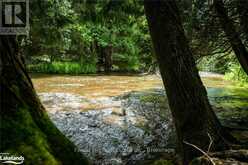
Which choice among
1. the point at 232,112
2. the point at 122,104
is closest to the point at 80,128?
the point at 122,104

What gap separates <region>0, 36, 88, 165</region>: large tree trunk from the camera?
3.08 m

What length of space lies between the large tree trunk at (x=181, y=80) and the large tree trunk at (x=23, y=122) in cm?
137

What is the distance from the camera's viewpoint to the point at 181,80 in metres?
3.87

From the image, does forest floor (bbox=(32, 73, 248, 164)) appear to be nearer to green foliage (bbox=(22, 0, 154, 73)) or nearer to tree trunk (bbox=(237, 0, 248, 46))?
green foliage (bbox=(22, 0, 154, 73))

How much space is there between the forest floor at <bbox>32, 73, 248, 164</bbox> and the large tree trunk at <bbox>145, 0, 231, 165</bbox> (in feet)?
3.55

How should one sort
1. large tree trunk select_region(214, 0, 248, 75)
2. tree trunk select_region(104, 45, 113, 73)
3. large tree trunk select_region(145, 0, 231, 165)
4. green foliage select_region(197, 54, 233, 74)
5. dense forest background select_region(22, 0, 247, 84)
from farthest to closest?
tree trunk select_region(104, 45, 113, 73), green foliage select_region(197, 54, 233, 74), dense forest background select_region(22, 0, 247, 84), large tree trunk select_region(214, 0, 248, 75), large tree trunk select_region(145, 0, 231, 165)

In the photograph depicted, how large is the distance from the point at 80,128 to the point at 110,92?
471 centimetres

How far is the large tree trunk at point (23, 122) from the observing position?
10.1 feet

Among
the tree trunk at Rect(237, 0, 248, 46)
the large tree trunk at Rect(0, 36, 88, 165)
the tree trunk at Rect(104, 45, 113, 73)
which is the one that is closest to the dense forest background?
the tree trunk at Rect(237, 0, 248, 46)

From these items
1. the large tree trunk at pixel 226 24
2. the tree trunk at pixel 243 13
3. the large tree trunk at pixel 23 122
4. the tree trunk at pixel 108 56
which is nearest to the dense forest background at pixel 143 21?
the tree trunk at pixel 243 13

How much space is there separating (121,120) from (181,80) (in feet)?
10.1

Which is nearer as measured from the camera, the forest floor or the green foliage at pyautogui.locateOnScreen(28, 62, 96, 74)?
the forest floor

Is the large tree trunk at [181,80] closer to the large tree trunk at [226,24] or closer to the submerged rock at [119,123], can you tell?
the submerged rock at [119,123]

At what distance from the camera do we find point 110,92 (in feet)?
35.1
